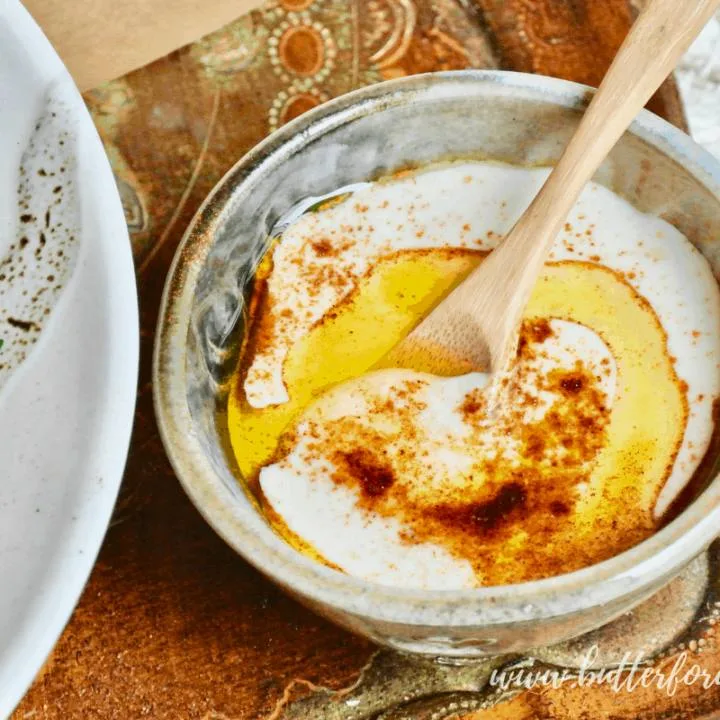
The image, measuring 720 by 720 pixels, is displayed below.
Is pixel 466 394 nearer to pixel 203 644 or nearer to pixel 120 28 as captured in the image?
pixel 203 644

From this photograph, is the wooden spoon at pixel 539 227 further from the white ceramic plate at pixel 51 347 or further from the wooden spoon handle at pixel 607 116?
the white ceramic plate at pixel 51 347

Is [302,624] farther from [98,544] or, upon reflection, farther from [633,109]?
[633,109]

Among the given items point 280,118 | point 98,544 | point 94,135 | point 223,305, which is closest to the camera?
point 98,544

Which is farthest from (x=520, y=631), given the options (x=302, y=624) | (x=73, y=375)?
(x=73, y=375)

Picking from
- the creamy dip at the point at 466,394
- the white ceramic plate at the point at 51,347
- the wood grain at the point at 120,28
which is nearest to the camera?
the white ceramic plate at the point at 51,347

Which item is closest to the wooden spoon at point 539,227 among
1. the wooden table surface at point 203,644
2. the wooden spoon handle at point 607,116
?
the wooden spoon handle at point 607,116

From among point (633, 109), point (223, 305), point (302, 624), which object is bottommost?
point (302, 624)

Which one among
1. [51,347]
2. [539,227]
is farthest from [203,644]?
[539,227]
